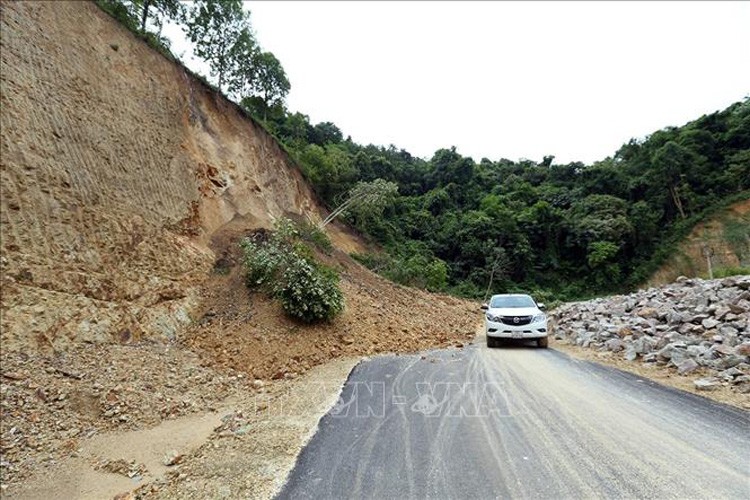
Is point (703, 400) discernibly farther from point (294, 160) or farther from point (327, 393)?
point (294, 160)

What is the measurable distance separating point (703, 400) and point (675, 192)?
120 feet

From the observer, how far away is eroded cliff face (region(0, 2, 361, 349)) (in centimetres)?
658

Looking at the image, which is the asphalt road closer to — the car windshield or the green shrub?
the green shrub

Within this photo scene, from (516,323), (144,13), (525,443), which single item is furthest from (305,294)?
(144,13)

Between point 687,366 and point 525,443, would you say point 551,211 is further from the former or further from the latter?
point 525,443

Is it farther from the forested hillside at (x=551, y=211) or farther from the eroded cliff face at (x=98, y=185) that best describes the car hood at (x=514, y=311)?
the forested hillside at (x=551, y=211)

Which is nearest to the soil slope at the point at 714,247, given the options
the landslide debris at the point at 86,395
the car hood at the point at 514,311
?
the car hood at the point at 514,311

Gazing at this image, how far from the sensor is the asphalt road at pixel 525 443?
2.88m

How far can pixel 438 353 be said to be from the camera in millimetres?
9078

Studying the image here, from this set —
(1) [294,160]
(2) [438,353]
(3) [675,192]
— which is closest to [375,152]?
(1) [294,160]

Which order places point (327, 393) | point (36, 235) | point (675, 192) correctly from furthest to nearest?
point (675, 192)
point (36, 235)
point (327, 393)

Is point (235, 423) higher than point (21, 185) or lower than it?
lower

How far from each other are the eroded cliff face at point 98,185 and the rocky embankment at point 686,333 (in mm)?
9664

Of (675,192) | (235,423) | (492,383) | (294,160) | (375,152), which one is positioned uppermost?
(375,152)
